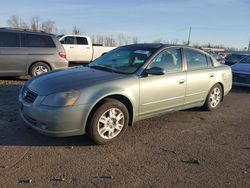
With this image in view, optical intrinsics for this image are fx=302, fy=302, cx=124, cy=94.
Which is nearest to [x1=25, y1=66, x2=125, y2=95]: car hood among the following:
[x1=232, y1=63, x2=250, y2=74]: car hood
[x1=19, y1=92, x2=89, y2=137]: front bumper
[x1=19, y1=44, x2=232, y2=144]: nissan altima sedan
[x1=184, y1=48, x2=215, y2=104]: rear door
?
[x1=19, y1=44, x2=232, y2=144]: nissan altima sedan

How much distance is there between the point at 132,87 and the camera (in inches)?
197

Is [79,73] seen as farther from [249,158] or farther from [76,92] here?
[249,158]

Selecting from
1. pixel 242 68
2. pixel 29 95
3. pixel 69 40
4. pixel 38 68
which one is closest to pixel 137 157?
pixel 29 95

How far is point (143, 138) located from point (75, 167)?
Answer: 4.98ft

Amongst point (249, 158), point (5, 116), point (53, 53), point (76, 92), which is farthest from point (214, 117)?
point (53, 53)

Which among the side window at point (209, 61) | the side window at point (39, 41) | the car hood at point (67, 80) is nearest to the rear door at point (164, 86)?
the car hood at point (67, 80)

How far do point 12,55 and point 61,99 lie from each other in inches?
229

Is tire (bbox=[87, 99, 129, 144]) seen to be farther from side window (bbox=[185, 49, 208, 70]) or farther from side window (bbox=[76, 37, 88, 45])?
side window (bbox=[76, 37, 88, 45])

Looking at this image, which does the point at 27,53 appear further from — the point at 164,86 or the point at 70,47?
the point at 70,47

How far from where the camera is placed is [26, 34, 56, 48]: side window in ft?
32.2

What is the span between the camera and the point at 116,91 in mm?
4746

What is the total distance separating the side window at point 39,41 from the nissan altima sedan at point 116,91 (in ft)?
14.5

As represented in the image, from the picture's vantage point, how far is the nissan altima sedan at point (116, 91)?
438cm

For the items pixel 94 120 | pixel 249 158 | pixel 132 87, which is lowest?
pixel 249 158
